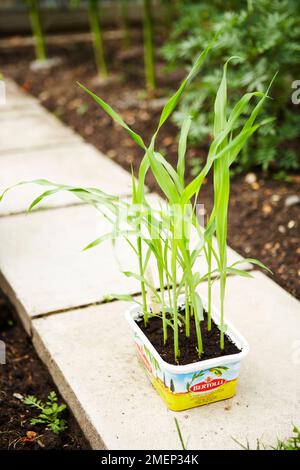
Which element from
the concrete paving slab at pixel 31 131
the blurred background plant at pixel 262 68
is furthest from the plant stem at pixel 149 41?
the blurred background plant at pixel 262 68

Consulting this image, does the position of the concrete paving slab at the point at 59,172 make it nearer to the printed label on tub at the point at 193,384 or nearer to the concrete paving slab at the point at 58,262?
the concrete paving slab at the point at 58,262

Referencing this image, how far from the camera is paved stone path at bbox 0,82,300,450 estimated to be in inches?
68.1

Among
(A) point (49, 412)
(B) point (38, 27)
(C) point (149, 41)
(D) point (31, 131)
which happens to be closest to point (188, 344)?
(A) point (49, 412)

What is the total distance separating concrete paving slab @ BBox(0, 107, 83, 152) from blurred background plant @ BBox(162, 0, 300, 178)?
1.02 metres

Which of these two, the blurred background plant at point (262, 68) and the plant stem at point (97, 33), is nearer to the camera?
the blurred background plant at point (262, 68)

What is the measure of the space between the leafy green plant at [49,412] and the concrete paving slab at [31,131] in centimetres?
225

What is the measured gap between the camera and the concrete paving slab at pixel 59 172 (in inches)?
127

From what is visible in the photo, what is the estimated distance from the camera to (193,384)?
173 cm

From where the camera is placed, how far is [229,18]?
307 centimetres

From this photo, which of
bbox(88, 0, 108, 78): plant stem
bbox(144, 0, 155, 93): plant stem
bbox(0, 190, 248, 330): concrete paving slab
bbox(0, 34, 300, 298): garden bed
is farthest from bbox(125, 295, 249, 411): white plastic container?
bbox(88, 0, 108, 78): plant stem

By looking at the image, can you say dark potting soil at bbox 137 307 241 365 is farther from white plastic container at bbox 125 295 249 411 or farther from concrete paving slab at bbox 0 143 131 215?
concrete paving slab at bbox 0 143 131 215

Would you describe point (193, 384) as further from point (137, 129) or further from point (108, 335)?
point (137, 129)

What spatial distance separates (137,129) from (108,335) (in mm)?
2241
